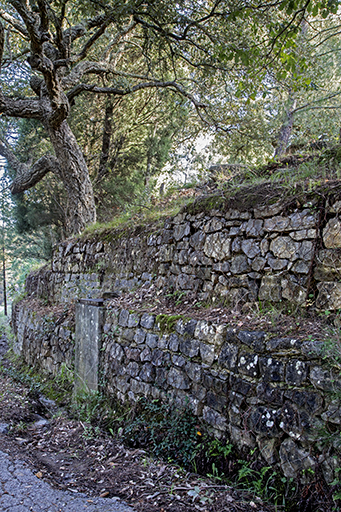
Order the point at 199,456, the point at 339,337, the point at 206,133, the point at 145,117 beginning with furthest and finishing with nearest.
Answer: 1. the point at 145,117
2. the point at 206,133
3. the point at 199,456
4. the point at 339,337

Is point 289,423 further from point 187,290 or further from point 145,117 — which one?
point 145,117

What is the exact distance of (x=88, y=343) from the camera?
17.3 ft

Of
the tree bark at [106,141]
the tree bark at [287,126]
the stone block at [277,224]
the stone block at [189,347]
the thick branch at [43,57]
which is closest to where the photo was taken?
the stone block at [277,224]

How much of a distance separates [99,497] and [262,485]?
4.55 feet

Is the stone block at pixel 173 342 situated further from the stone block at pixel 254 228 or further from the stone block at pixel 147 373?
the stone block at pixel 254 228

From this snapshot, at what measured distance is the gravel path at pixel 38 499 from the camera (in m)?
2.73

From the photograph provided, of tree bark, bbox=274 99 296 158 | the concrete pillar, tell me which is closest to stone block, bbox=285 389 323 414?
the concrete pillar

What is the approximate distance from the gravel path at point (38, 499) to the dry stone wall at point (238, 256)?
2.18 metres

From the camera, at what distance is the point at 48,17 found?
7.26 m

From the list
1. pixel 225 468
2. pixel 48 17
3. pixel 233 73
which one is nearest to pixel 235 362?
pixel 225 468

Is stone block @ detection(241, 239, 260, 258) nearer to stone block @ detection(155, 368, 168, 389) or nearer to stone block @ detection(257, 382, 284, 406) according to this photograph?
stone block @ detection(257, 382, 284, 406)

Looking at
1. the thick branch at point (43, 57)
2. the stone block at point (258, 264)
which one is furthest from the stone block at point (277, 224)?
the thick branch at point (43, 57)

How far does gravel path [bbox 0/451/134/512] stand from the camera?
2.73 m

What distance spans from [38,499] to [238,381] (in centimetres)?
197
